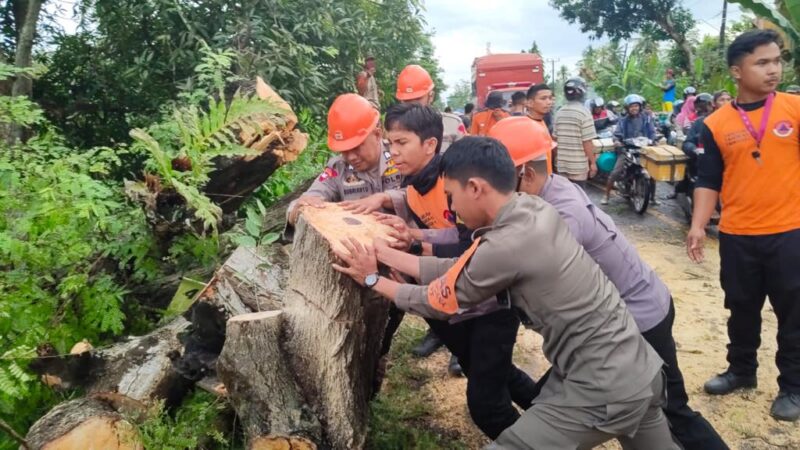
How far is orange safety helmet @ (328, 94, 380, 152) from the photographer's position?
3.29m

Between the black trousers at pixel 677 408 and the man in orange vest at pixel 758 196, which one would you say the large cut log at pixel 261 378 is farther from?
the man in orange vest at pixel 758 196

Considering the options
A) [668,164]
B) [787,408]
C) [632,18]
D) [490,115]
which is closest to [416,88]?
[490,115]

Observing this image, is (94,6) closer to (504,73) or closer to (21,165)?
(21,165)

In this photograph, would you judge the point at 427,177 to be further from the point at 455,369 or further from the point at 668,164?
the point at 668,164

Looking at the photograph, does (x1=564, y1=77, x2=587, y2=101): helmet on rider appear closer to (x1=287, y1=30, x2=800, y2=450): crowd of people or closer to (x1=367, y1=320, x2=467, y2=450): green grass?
(x1=287, y1=30, x2=800, y2=450): crowd of people

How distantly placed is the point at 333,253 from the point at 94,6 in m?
6.00

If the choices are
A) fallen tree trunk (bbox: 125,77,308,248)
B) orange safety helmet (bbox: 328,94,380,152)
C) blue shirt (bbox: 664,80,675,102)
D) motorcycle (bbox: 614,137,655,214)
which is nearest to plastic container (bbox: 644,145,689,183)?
motorcycle (bbox: 614,137,655,214)

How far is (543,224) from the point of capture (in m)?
2.12

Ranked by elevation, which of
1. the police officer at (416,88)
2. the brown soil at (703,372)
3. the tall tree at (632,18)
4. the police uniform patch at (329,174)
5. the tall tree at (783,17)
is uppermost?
the tall tree at (632,18)

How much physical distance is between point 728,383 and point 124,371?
3611 mm

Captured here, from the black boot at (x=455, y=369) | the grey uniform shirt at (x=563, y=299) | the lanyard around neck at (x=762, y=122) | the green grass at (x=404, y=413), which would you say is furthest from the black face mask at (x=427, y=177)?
the lanyard around neck at (x=762, y=122)

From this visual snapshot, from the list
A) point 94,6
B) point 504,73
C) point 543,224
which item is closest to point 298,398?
point 543,224

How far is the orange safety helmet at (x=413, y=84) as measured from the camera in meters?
5.11

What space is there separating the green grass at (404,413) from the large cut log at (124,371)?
110cm
